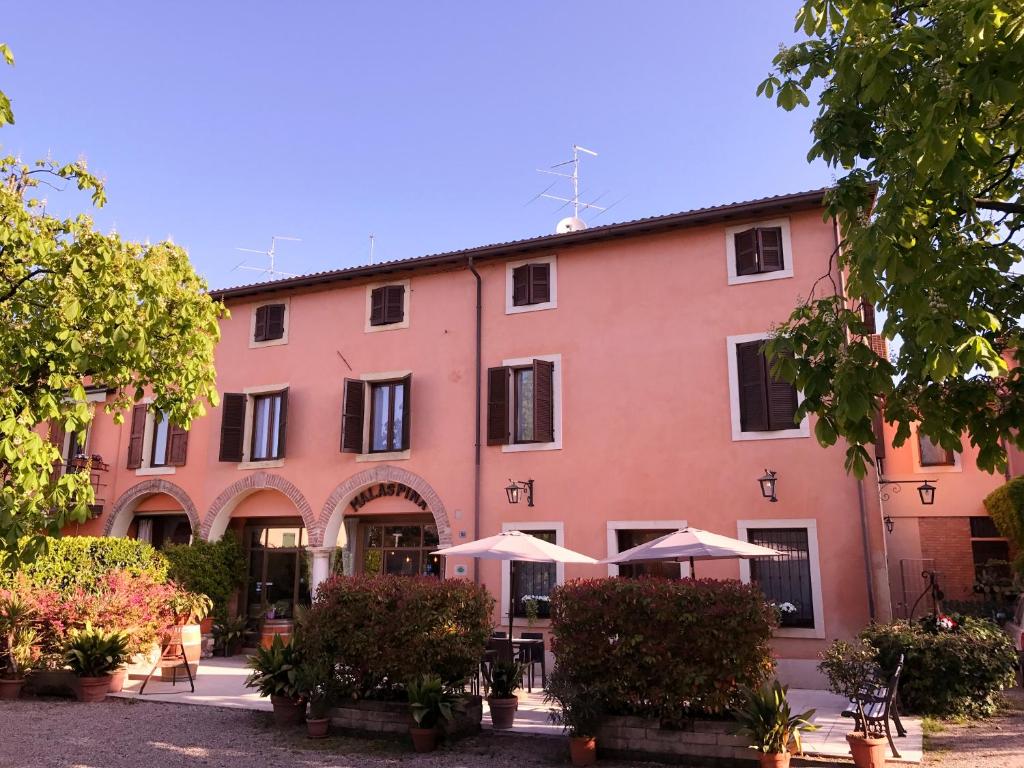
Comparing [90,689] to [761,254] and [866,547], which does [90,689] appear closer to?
[866,547]

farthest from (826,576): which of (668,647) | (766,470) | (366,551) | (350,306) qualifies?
(350,306)

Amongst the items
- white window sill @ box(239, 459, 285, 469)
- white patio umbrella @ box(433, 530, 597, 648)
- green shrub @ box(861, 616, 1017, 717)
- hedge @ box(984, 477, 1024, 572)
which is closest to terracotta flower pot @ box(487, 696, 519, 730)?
white patio umbrella @ box(433, 530, 597, 648)

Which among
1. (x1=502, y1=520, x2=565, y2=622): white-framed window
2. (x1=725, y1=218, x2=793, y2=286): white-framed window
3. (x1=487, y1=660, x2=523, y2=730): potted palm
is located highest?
(x1=725, y1=218, x2=793, y2=286): white-framed window

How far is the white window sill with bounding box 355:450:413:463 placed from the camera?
54.6 feet

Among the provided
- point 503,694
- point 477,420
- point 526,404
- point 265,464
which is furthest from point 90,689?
point 526,404

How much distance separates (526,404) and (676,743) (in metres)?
8.61

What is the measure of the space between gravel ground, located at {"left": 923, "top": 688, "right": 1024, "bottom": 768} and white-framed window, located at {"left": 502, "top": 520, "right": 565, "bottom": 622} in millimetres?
6842

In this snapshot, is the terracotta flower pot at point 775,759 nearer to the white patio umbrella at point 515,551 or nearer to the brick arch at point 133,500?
the white patio umbrella at point 515,551

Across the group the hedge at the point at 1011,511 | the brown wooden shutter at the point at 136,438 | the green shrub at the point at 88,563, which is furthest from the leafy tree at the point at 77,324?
the hedge at the point at 1011,511

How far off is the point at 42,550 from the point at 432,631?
4.43 metres

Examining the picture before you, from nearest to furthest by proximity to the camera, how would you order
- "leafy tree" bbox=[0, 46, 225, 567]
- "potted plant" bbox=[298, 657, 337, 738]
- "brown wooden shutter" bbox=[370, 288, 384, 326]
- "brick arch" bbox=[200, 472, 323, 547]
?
"leafy tree" bbox=[0, 46, 225, 567] → "potted plant" bbox=[298, 657, 337, 738] → "brick arch" bbox=[200, 472, 323, 547] → "brown wooden shutter" bbox=[370, 288, 384, 326]

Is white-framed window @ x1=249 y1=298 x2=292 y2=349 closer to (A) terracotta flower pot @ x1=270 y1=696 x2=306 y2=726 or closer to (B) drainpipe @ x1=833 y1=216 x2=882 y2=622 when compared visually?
(A) terracotta flower pot @ x1=270 y1=696 x2=306 y2=726

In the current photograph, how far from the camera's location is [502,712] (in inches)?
375

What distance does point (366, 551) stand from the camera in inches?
703
